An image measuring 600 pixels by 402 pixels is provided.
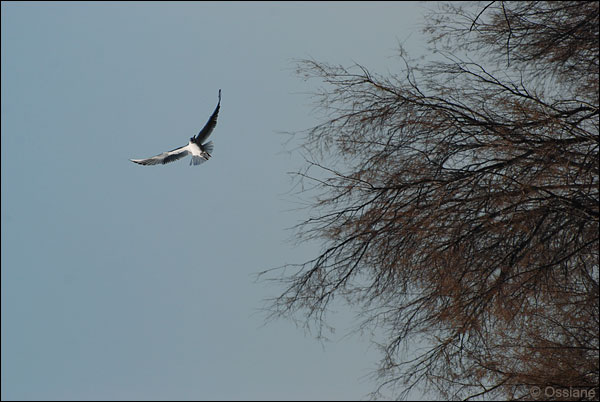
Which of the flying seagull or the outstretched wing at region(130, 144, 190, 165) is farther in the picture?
the outstretched wing at region(130, 144, 190, 165)

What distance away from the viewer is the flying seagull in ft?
27.4

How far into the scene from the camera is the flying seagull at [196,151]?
834 centimetres

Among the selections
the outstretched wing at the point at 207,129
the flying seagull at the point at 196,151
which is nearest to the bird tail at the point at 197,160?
the flying seagull at the point at 196,151

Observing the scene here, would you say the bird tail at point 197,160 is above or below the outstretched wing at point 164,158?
below

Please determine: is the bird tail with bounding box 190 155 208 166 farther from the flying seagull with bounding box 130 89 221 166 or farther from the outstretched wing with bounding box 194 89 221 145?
the outstretched wing with bounding box 194 89 221 145

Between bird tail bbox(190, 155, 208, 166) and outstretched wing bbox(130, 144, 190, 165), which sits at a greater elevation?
outstretched wing bbox(130, 144, 190, 165)

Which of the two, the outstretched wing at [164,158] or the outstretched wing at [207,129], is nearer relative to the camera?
the outstretched wing at [207,129]

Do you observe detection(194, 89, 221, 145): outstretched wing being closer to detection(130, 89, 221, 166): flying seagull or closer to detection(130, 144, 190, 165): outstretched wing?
detection(130, 89, 221, 166): flying seagull

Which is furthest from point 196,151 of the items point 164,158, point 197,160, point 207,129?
point 164,158

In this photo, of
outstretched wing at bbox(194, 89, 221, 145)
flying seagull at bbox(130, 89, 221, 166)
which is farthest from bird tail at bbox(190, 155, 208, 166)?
outstretched wing at bbox(194, 89, 221, 145)

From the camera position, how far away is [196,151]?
27.4ft

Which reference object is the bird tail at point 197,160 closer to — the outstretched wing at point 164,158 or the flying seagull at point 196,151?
the flying seagull at point 196,151

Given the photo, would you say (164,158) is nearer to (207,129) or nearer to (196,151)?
(196,151)

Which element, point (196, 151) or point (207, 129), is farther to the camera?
point (207, 129)
